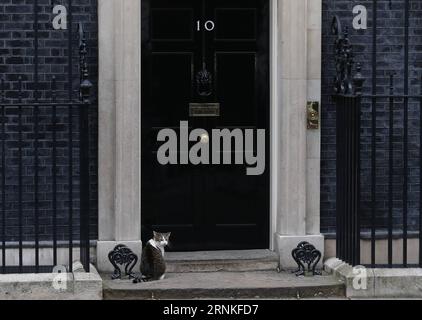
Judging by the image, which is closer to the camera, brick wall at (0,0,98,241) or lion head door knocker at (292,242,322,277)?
brick wall at (0,0,98,241)

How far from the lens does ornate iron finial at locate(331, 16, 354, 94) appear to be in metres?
9.23

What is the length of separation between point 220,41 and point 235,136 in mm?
858

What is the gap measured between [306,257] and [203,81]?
180cm

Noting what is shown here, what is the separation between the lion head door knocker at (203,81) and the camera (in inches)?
393

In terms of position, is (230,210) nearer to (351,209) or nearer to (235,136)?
(235,136)

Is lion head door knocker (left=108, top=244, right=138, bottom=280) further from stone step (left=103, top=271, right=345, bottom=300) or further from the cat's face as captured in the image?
the cat's face

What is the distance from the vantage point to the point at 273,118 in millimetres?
10039

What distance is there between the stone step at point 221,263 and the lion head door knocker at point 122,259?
0.36 m

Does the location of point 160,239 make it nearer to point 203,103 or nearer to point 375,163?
point 203,103

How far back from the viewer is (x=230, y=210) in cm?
1012

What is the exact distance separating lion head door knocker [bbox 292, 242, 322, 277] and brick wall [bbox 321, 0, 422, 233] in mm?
295

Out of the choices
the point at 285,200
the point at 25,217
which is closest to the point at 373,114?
the point at 285,200

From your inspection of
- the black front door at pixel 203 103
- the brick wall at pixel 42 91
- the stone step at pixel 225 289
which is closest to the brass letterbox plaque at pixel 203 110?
the black front door at pixel 203 103

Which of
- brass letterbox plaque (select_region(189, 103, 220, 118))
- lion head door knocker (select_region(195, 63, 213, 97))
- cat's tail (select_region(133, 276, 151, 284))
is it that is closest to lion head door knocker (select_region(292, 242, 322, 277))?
cat's tail (select_region(133, 276, 151, 284))
